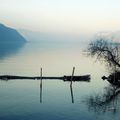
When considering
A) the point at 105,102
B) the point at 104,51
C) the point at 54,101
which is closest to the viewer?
the point at 54,101

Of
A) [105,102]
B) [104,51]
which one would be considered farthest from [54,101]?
[104,51]

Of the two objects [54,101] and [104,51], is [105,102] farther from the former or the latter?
[104,51]

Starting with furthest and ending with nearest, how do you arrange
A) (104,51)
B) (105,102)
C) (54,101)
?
(104,51)
(105,102)
(54,101)

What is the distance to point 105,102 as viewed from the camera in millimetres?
48344

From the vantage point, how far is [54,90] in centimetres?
5756

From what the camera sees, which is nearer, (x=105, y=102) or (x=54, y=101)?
(x=54, y=101)

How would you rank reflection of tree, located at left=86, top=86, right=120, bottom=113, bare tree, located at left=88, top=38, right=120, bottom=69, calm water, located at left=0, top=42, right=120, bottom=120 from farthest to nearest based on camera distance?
bare tree, located at left=88, top=38, right=120, bottom=69
reflection of tree, located at left=86, top=86, right=120, bottom=113
calm water, located at left=0, top=42, right=120, bottom=120

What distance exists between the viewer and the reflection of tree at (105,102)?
142 feet

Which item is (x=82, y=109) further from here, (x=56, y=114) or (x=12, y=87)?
(x=12, y=87)

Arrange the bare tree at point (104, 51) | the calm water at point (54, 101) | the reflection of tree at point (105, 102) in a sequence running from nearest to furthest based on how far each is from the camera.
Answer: the calm water at point (54, 101)
the reflection of tree at point (105, 102)
the bare tree at point (104, 51)

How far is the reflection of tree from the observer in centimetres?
4317

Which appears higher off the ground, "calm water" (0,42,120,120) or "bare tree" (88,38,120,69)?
"bare tree" (88,38,120,69)

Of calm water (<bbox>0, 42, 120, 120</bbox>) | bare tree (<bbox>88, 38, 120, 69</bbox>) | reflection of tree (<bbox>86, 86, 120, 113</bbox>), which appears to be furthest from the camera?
bare tree (<bbox>88, 38, 120, 69</bbox>)

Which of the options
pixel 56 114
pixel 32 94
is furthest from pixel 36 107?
pixel 32 94
